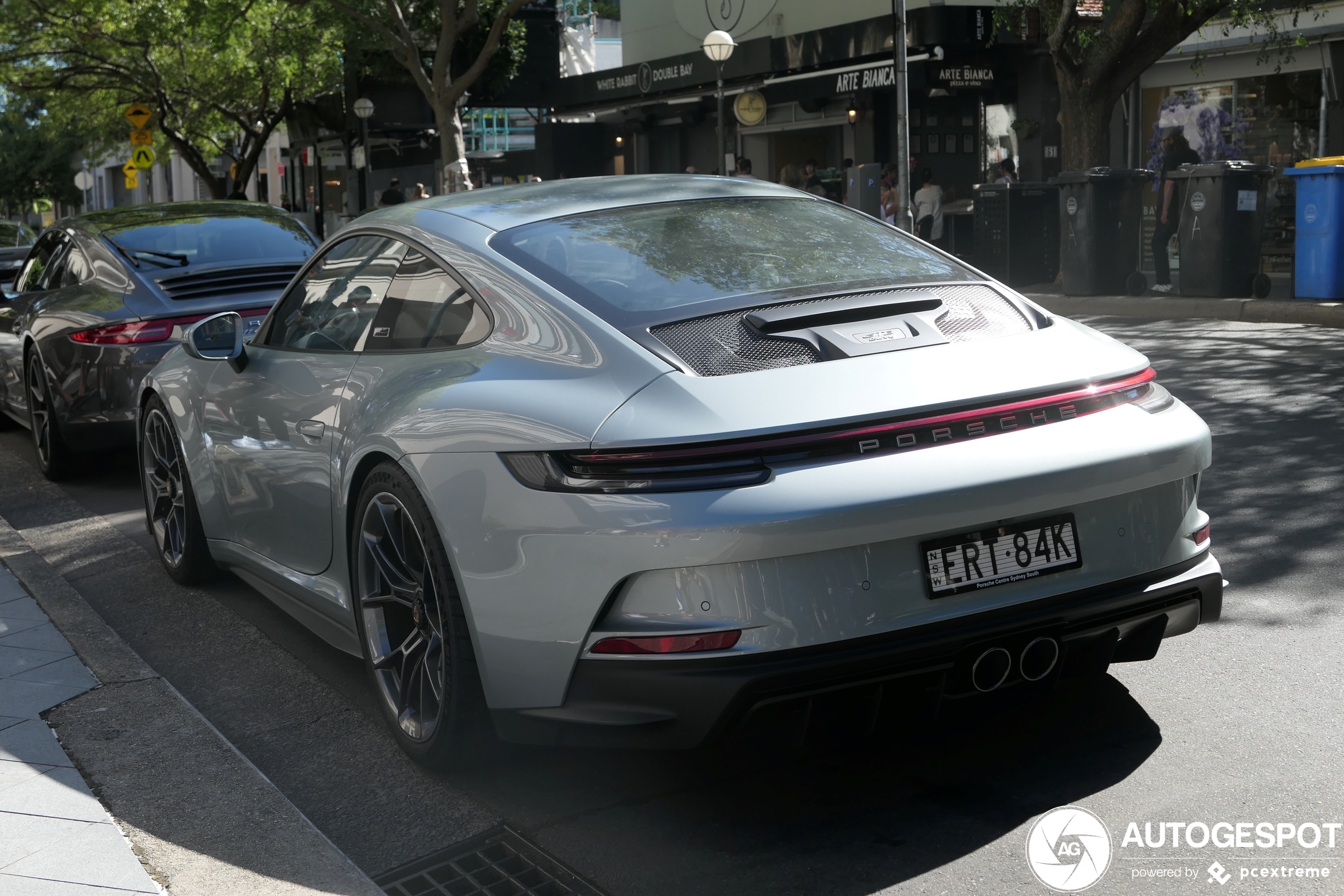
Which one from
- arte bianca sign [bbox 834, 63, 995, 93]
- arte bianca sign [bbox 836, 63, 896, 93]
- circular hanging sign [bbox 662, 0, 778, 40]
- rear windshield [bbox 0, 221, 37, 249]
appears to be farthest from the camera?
circular hanging sign [bbox 662, 0, 778, 40]

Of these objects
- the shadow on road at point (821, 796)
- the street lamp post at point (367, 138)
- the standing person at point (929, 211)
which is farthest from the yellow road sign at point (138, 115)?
the shadow on road at point (821, 796)

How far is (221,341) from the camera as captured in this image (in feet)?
16.0

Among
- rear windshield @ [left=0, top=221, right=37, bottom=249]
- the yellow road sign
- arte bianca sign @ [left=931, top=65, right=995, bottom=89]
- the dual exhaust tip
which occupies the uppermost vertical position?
the yellow road sign

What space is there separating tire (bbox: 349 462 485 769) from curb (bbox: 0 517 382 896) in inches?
15.0

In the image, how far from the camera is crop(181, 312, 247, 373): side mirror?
486 centimetres

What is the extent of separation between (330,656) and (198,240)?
14.9 feet

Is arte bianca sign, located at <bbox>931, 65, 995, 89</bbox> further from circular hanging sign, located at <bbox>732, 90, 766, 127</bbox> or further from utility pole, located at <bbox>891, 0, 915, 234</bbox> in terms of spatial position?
utility pole, located at <bbox>891, 0, 915, 234</bbox>

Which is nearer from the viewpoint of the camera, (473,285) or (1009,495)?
(1009,495)

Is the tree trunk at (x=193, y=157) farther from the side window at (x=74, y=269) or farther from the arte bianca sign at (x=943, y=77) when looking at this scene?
the side window at (x=74, y=269)

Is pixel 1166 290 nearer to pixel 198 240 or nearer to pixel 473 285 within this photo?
pixel 198 240

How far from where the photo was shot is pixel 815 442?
2984mm

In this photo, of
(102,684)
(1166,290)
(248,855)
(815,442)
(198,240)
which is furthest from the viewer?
(1166,290)

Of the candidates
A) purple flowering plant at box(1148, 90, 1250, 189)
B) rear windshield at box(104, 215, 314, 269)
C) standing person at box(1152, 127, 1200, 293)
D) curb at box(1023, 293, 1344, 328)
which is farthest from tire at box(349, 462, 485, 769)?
purple flowering plant at box(1148, 90, 1250, 189)

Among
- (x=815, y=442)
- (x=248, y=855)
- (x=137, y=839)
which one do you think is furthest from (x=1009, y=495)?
(x=137, y=839)
